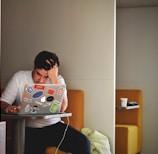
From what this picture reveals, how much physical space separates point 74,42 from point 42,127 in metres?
1.11

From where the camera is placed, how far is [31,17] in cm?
419

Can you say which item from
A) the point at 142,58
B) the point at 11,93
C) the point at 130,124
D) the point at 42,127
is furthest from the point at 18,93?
the point at 142,58

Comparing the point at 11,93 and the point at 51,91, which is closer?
the point at 51,91

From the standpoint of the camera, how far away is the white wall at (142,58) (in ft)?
17.4

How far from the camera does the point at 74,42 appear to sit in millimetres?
A: 4113

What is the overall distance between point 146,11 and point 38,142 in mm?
2805

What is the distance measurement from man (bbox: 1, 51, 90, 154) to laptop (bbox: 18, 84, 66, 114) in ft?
1.44

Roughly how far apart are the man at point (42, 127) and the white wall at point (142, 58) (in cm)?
203

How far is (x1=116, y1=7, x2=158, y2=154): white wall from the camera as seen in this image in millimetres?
5301

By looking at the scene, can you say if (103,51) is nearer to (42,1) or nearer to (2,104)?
(42,1)

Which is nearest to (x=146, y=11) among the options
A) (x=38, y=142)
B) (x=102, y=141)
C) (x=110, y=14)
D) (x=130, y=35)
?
(x=130, y=35)

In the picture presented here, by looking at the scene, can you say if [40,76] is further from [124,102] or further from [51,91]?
[124,102]

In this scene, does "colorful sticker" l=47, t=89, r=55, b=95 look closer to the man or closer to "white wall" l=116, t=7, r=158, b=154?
the man

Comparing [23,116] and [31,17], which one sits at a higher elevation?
[31,17]
